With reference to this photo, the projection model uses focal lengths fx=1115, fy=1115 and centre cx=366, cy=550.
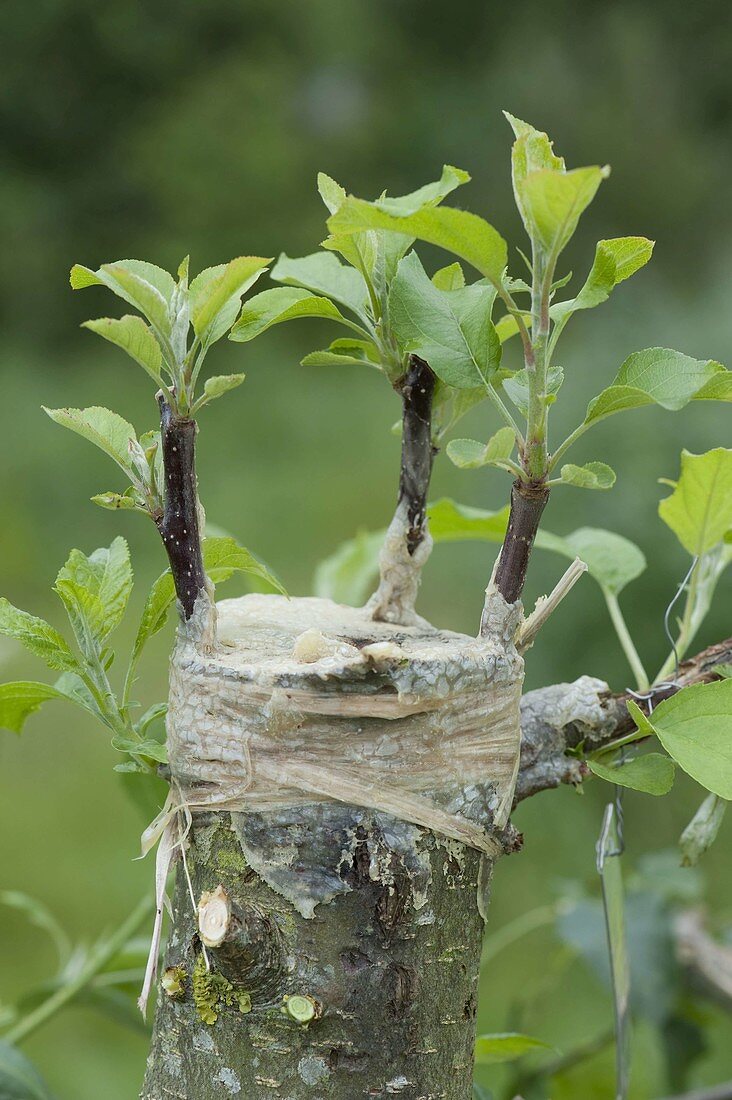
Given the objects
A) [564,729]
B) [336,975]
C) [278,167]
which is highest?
[278,167]

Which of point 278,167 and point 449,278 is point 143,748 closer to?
point 449,278

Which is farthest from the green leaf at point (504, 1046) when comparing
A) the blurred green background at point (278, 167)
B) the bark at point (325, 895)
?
the blurred green background at point (278, 167)

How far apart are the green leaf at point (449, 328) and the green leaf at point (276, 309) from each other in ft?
0.09

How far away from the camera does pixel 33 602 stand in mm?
2377

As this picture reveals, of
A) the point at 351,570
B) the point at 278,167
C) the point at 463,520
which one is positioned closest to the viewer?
the point at 463,520

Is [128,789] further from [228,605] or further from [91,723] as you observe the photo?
[91,723]

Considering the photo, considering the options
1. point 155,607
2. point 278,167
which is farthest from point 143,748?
point 278,167

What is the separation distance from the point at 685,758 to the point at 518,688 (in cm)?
7

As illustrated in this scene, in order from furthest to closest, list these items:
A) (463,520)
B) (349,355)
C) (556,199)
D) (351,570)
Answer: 1. (351,570)
2. (463,520)
3. (349,355)
4. (556,199)

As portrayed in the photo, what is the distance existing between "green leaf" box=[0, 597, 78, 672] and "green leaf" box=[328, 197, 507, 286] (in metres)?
0.19

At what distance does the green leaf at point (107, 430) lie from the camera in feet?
1.30

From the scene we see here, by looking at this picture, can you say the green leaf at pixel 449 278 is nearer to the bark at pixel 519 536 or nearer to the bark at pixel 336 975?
the bark at pixel 519 536

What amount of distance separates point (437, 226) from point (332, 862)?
0.22m

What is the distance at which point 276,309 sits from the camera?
0.43 metres
